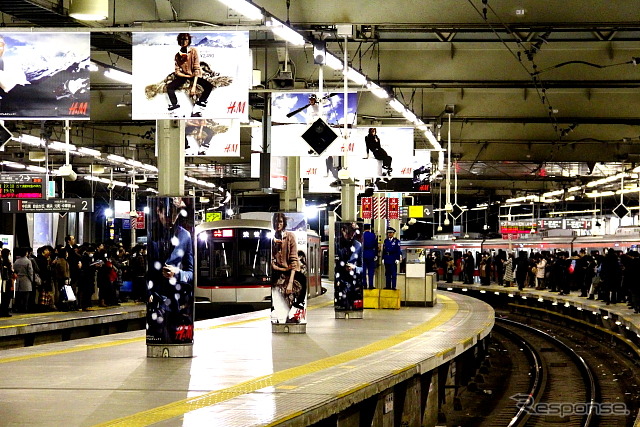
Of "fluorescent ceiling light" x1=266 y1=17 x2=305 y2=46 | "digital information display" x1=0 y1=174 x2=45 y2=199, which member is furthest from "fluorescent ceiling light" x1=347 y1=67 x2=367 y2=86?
"digital information display" x1=0 y1=174 x2=45 y2=199

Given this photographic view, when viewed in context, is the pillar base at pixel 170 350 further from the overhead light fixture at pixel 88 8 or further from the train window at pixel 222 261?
the train window at pixel 222 261

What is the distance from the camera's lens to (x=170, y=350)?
12867 mm

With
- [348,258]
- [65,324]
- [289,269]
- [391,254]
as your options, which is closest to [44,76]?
[289,269]

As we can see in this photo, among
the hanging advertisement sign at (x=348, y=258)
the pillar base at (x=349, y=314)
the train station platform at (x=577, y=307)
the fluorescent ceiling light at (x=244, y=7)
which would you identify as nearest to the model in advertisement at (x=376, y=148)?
the hanging advertisement sign at (x=348, y=258)

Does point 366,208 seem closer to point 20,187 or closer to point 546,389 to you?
point 20,187

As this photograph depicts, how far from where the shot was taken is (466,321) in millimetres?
21000

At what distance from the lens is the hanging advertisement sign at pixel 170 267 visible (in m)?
12.7

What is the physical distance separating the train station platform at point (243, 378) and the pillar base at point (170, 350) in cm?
23

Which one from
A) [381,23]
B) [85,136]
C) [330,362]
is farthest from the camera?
[85,136]

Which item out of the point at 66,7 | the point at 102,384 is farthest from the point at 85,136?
the point at 102,384

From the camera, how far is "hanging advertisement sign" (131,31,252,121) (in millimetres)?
12336

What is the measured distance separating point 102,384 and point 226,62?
4.28 m

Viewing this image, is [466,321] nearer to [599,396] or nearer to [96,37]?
[599,396]
